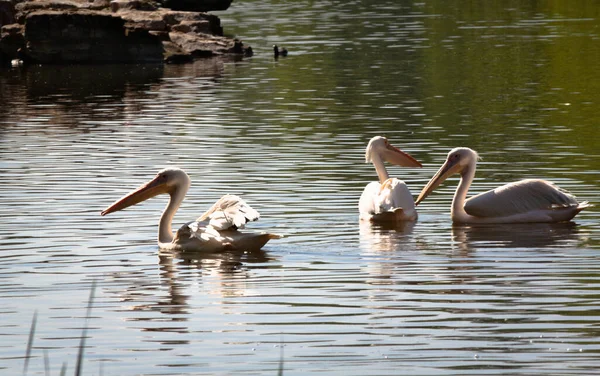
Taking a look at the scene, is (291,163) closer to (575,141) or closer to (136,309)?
(575,141)

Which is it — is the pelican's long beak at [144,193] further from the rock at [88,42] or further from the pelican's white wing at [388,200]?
the rock at [88,42]

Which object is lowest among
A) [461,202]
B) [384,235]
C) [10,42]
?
[10,42]

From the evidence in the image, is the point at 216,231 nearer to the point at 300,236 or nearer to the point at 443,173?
the point at 300,236

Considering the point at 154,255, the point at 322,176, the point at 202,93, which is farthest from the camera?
the point at 202,93

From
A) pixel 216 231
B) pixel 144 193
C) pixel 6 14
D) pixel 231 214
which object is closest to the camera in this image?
pixel 231 214

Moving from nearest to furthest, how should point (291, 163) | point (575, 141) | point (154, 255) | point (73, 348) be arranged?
point (73, 348) < point (154, 255) < point (291, 163) < point (575, 141)

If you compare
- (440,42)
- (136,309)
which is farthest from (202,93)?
(136,309)

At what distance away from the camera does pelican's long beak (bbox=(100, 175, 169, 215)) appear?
411 inches

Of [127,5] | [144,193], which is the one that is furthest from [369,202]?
[127,5]

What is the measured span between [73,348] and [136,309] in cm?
109

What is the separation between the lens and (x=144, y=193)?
1056 centimetres

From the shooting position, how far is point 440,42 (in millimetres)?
34844

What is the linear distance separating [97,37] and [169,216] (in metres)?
22.6

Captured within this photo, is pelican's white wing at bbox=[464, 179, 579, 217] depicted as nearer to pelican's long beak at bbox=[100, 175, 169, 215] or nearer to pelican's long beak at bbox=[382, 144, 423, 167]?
pelican's long beak at bbox=[382, 144, 423, 167]
